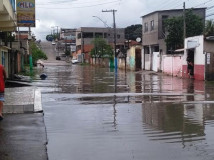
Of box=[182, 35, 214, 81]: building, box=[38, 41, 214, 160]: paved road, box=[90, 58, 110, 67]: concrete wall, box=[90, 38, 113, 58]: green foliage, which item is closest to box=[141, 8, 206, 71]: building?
box=[182, 35, 214, 81]: building

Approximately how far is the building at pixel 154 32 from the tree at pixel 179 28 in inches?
108

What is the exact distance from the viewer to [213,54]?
1201 inches

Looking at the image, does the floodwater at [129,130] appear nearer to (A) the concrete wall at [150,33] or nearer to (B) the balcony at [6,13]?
(B) the balcony at [6,13]

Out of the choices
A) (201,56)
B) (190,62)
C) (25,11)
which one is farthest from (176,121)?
(190,62)

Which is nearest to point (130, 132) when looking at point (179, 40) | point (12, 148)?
point (12, 148)

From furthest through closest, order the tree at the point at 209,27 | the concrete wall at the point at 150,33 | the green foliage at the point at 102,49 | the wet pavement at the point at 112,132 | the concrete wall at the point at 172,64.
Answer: the green foliage at the point at 102,49 → the concrete wall at the point at 150,33 → the tree at the point at 209,27 → the concrete wall at the point at 172,64 → the wet pavement at the point at 112,132

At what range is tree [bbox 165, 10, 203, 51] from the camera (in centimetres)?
4478

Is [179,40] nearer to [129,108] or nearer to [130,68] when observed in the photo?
[130,68]

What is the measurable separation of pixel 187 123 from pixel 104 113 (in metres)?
2.94

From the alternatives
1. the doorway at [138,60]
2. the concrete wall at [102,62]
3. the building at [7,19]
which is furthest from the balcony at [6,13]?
the concrete wall at [102,62]

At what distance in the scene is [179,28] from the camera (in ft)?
147

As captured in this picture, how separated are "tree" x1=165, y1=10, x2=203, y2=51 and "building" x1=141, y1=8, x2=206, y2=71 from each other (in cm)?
273

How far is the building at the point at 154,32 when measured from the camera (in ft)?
171

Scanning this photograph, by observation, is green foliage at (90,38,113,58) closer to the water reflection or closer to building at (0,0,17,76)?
building at (0,0,17,76)
